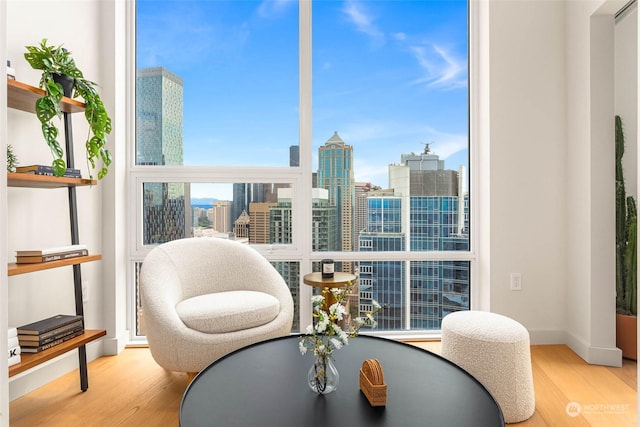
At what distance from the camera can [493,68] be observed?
2.84 metres

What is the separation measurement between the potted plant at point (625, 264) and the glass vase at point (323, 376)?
241 centimetres

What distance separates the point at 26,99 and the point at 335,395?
2.11 metres

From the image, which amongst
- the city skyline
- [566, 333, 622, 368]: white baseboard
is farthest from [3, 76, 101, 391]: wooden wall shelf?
[566, 333, 622, 368]: white baseboard

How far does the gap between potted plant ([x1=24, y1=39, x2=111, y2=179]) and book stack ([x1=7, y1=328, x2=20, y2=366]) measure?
0.80m

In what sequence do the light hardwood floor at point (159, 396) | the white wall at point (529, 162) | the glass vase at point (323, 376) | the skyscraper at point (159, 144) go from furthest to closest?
the skyscraper at point (159, 144) < the white wall at point (529, 162) < the light hardwood floor at point (159, 396) < the glass vase at point (323, 376)

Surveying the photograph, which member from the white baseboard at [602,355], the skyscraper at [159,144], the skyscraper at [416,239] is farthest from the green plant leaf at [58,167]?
the white baseboard at [602,355]

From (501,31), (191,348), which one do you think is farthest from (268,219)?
(501,31)

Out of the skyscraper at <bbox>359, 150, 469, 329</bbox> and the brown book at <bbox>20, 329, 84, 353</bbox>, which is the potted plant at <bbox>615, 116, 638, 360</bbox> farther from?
the brown book at <bbox>20, 329, 84, 353</bbox>

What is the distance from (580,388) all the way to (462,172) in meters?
1.66

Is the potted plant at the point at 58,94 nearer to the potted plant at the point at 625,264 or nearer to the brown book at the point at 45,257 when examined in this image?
the brown book at the point at 45,257

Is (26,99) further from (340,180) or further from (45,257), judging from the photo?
(340,180)

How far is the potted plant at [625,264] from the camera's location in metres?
2.58

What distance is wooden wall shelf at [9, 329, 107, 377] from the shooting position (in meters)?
1.74

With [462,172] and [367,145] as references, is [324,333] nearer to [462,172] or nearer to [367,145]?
[367,145]
